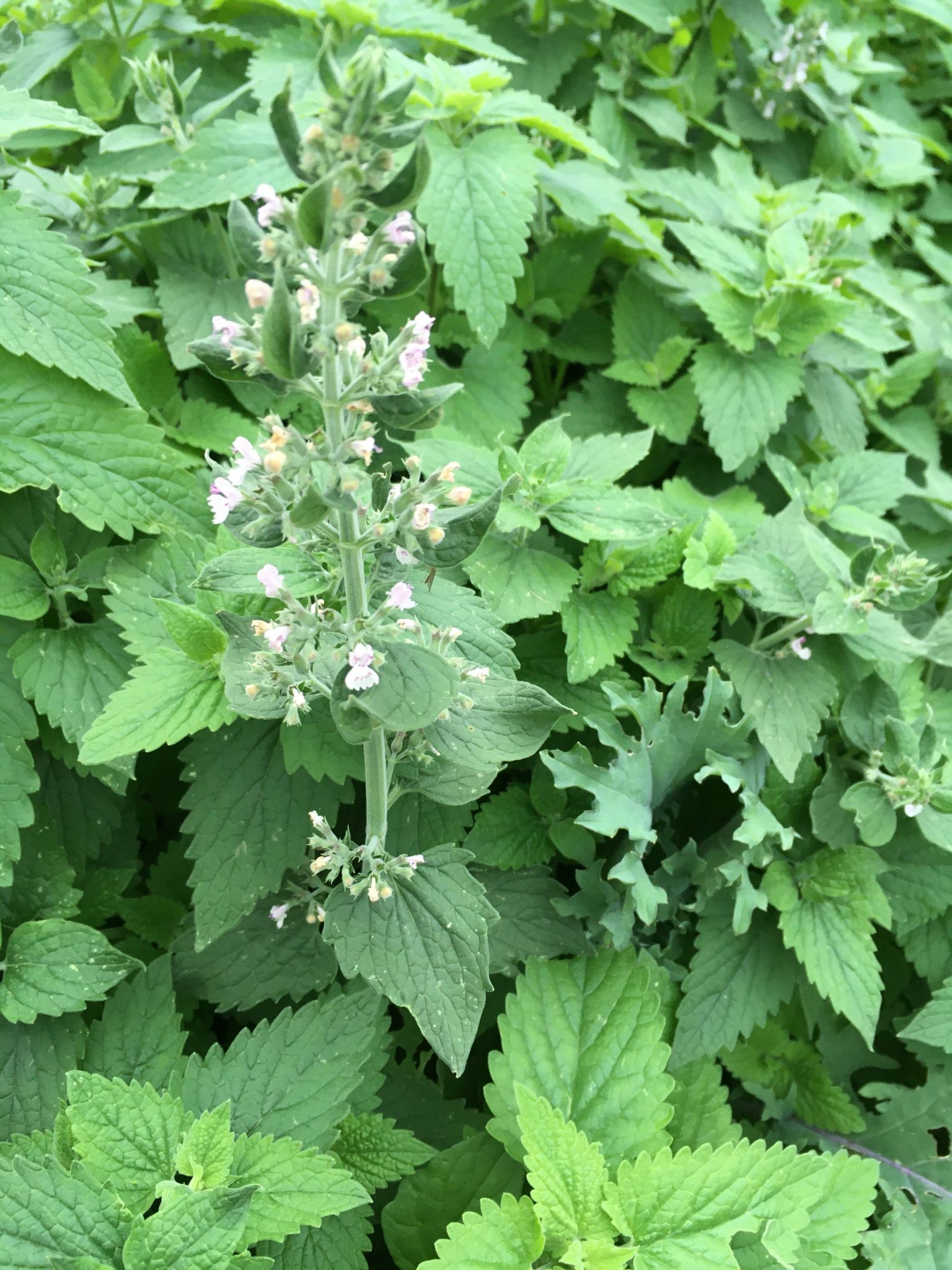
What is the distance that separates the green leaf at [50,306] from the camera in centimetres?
204

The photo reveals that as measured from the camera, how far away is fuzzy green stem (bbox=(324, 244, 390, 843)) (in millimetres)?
1272

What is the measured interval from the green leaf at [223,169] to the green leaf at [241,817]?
1.47 metres

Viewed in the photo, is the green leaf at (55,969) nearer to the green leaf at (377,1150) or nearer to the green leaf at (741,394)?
the green leaf at (377,1150)

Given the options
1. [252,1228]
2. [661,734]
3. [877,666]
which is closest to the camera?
[252,1228]

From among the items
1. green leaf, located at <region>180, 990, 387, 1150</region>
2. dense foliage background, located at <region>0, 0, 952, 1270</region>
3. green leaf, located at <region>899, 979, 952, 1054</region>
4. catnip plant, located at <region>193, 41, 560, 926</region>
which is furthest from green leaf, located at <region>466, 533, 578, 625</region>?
green leaf, located at <region>899, 979, 952, 1054</region>

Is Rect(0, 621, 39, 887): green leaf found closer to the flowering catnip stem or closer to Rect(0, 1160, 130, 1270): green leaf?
Rect(0, 1160, 130, 1270): green leaf

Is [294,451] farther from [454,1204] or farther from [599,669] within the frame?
[454,1204]

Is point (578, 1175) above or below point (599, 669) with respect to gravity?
below

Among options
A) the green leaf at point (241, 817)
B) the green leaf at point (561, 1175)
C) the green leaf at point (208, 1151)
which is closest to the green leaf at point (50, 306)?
the green leaf at point (241, 817)

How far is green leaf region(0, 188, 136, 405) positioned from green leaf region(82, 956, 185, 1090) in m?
1.29

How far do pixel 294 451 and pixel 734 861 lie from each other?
1.37m

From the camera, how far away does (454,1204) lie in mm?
1933

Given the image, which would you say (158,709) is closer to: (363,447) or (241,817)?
(241,817)

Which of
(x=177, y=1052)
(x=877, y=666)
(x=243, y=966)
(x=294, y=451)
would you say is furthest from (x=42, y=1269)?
(x=877, y=666)
